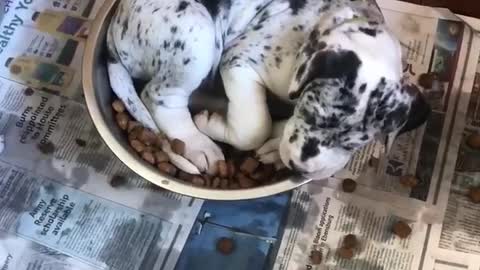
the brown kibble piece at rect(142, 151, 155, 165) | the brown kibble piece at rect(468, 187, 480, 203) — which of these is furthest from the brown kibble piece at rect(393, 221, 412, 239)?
the brown kibble piece at rect(142, 151, 155, 165)

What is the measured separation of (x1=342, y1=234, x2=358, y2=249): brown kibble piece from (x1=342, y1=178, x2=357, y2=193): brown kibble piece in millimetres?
87

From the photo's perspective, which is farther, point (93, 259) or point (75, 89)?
point (75, 89)

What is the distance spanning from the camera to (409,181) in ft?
4.68

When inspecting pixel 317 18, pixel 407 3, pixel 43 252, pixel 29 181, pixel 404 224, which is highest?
pixel 407 3

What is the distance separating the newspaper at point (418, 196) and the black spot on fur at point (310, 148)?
0.92ft

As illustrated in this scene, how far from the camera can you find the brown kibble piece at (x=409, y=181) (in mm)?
→ 1428

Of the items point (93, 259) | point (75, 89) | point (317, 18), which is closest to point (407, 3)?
point (317, 18)

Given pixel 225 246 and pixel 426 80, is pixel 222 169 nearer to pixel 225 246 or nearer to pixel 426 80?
pixel 225 246

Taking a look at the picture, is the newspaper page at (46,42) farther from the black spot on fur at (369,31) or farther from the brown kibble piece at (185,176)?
the black spot on fur at (369,31)

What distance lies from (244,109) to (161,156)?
0.17m

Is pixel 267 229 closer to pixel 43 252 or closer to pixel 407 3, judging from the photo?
pixel 43 252

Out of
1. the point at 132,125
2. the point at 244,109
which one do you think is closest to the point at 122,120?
the point at 132,125

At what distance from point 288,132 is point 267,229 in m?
0.27

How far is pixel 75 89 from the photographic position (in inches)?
60.6
